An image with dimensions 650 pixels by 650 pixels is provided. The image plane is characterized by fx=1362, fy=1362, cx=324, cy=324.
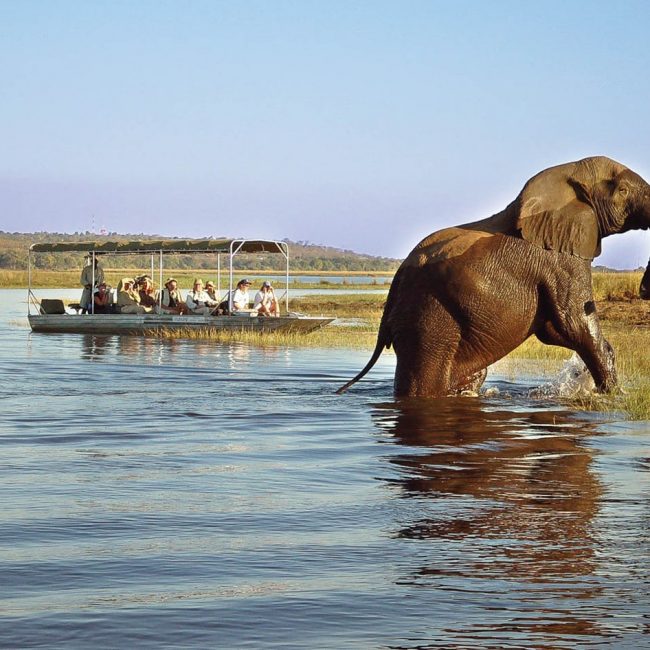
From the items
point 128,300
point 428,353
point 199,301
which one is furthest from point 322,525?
point 128,300

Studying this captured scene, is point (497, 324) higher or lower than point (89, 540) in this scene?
higher

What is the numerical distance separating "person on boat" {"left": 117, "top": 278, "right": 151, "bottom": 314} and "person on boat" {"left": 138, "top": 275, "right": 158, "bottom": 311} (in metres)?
0.30

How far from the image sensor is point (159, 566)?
610 cm

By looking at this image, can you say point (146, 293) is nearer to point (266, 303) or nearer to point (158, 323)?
point (158, 323)

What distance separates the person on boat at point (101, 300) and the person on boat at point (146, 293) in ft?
2.50

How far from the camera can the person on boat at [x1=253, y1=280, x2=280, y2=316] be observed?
2892 cm

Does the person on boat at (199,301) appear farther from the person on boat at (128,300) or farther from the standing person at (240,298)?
the person on boat at (128,300)

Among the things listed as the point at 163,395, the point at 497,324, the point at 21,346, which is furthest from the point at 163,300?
the point at 497,324

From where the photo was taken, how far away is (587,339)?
41.9 ft

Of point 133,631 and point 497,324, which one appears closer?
point 133,631

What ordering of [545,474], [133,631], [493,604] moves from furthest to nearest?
[545,474] → [493,604] → [133,631]

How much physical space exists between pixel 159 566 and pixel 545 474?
140 inches

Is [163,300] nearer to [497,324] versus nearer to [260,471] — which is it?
[497,324]

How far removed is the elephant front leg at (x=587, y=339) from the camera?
41.7 feet
